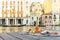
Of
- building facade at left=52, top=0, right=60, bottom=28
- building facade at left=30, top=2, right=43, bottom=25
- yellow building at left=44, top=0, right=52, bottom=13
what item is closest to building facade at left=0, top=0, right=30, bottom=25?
building facade at left=30, top=2, right=43, bottom=25

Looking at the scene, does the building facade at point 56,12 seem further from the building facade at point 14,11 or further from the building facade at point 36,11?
the building facade at point 14,11

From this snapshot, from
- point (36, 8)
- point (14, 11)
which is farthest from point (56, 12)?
point (14, 11)

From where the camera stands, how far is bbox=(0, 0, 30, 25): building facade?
57.6 meters

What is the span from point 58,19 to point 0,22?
1407 cm

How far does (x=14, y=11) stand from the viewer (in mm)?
58188

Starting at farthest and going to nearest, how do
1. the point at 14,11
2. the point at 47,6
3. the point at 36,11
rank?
1. the point at 47,6
2. the point at 36,11
3. the point at 14,11

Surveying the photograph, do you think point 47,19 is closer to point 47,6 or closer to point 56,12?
point 56,12

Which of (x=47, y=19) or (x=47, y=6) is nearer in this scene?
(x=47, y=19)

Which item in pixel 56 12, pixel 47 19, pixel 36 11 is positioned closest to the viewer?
pixel 47 19

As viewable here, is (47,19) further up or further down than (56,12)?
further down

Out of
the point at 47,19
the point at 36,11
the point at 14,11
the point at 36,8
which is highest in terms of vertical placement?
the point at 36,8

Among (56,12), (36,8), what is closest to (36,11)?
(36,8)

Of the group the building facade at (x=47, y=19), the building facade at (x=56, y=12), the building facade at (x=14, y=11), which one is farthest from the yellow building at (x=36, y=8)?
the building facade at (x=56, y=12)

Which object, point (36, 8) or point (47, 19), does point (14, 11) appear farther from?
point (47, 19)
